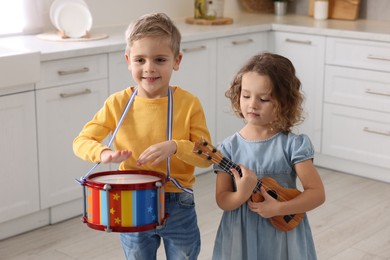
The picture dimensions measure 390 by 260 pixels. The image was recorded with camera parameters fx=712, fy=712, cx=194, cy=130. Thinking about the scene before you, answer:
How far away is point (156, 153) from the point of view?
1877 millimetres

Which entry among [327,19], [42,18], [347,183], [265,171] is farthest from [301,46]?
[265,171]

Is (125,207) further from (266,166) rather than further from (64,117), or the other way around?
(64,117)

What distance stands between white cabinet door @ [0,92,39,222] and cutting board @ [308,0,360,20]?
235cm

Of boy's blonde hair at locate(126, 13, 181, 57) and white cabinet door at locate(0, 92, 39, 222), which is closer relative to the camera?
boy's blonde hair at locate(126, 13, 181, 57)

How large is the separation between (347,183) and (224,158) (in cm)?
242

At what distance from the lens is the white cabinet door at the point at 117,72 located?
3.68 meters

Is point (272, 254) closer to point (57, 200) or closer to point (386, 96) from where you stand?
point (57, 200)

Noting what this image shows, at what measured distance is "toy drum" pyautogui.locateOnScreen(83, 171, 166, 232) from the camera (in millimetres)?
1899

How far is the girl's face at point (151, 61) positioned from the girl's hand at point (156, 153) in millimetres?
204

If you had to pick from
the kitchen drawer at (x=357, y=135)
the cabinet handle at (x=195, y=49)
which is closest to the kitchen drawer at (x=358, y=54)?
the kitchen drawer at (x=357, y=135)

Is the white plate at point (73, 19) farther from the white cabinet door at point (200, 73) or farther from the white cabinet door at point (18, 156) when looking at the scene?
the white cabinet door at point (18, 156)

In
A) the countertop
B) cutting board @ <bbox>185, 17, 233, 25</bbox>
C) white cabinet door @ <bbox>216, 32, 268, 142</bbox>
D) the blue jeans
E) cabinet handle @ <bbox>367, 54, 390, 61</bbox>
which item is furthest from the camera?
cutting board @ <bbox>185, 17, 233, 25</bbox>

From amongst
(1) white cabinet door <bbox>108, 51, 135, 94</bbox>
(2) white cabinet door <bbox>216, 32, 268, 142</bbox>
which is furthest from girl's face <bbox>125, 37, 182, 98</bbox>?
(2) white cabinet door <bbox>216, 32, 268, 142</bbox>

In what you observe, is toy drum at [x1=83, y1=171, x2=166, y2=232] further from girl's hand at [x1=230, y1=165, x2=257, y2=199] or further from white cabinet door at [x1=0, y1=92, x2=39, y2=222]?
white cabinet door at [x1=0, y1=92, x2=39, y2=222]
